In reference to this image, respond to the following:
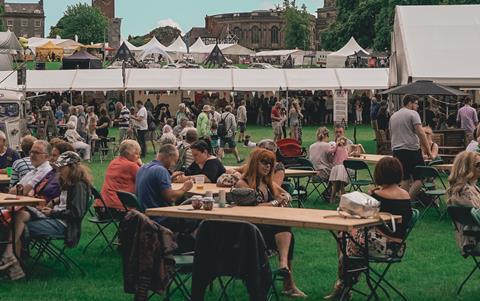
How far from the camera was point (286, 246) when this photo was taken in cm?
938

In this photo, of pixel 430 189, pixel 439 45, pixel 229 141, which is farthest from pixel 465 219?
pixel 229 141

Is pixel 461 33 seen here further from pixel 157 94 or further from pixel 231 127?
pixel 157 94

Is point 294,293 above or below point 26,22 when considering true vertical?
below

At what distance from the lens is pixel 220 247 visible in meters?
7.79

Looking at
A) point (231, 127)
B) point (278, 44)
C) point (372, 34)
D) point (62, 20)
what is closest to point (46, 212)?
point (231, 127)

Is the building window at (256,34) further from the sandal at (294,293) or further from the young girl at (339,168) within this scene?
the sandal at (294,293)

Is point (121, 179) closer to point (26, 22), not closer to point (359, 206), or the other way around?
point (359, 206)

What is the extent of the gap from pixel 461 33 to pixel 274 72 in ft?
55.2

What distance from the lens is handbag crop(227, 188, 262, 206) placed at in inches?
370

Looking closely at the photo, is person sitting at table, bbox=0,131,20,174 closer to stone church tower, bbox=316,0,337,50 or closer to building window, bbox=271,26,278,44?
stone church tower, bbox=316,0,337,50

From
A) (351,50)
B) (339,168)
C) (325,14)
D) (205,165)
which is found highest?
(325,14)

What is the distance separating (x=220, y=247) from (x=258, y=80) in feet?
100

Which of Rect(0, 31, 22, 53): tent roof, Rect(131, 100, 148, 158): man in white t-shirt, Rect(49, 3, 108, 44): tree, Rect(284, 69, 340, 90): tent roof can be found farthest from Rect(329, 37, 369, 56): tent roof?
Rect(49, 3, 108, 44): tree

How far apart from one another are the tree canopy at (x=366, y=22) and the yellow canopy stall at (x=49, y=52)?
1949 cm
